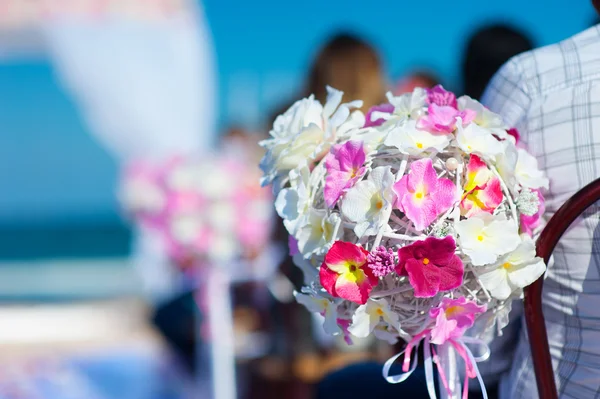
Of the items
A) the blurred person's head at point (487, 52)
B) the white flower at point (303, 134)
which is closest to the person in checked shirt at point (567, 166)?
the white flower at point (303, 134)

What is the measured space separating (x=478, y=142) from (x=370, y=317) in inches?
9.3

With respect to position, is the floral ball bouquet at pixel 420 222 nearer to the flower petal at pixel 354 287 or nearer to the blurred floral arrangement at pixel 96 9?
the flower petal at pixel 354 287

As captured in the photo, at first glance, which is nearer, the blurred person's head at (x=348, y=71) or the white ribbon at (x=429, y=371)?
the white ribbon at (x=429, y=371)

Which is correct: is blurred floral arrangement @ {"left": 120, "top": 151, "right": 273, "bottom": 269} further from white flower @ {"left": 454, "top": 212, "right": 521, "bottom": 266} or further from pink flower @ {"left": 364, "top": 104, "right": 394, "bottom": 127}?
white flower @ {"left": 454, "top": 212, "right": 521, "bottom": 266}

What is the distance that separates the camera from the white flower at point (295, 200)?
0.96 m

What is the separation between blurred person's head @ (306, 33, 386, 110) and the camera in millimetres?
2279

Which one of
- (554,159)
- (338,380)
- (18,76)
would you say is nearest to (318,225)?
(554,159)

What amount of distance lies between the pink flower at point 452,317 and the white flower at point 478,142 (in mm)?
168

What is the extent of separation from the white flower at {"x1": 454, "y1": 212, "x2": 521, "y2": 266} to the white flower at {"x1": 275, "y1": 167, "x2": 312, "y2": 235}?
7.5 inches

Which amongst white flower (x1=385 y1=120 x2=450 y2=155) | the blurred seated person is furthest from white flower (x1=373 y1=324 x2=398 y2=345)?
the blurred seated person

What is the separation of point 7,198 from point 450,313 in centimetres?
3886

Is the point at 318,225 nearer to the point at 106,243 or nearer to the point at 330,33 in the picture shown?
the point at 330,33

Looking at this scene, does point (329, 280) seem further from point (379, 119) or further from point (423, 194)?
point (379, 119)

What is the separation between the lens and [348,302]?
0.96 m
